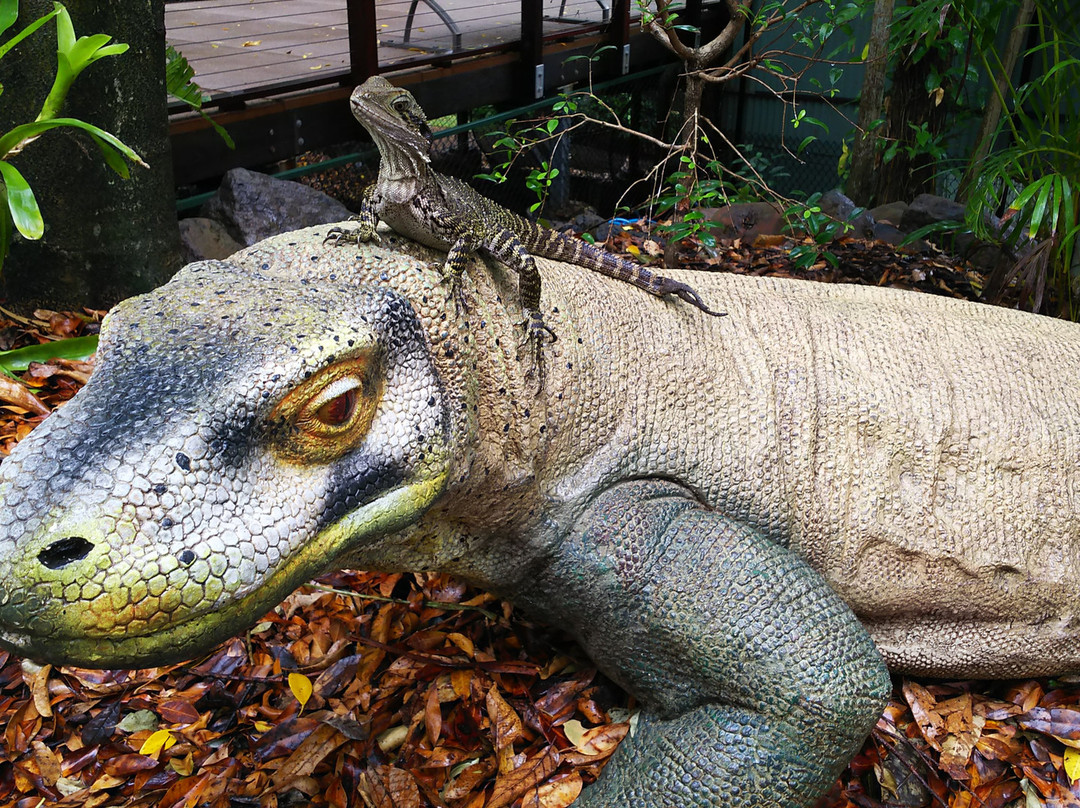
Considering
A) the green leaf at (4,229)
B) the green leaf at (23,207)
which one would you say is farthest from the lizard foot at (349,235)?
the green leaf at (4,229)

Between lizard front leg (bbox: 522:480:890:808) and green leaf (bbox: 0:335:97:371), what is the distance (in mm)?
2606

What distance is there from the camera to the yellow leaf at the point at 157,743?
2.63 meters

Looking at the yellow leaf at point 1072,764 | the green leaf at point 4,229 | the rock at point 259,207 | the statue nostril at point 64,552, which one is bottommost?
the yellow leaf at point 1072,764

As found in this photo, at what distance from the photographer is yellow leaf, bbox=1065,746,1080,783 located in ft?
8.56

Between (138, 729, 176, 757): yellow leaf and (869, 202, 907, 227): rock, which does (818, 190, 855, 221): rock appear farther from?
(138, 729, 176, 757): yellow leaf

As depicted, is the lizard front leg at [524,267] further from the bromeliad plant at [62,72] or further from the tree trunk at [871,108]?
the tree trunk at [871,108]

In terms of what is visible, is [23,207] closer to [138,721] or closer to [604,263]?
[138,721]

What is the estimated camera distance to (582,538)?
2332 millimetres

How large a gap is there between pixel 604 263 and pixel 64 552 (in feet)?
5.84

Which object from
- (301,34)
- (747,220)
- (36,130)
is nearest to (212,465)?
(36,130)

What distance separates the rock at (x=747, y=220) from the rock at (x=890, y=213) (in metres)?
0.83

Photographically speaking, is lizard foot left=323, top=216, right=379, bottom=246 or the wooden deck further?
the wooden deck

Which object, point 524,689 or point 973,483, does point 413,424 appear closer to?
point 524,689

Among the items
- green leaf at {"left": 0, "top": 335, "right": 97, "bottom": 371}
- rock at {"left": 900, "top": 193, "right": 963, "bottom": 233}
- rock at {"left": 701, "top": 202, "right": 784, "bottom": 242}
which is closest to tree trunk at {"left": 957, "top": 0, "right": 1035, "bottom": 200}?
rock at {"left": 900, "top": 193, "right": 963, "bottom": 233}
